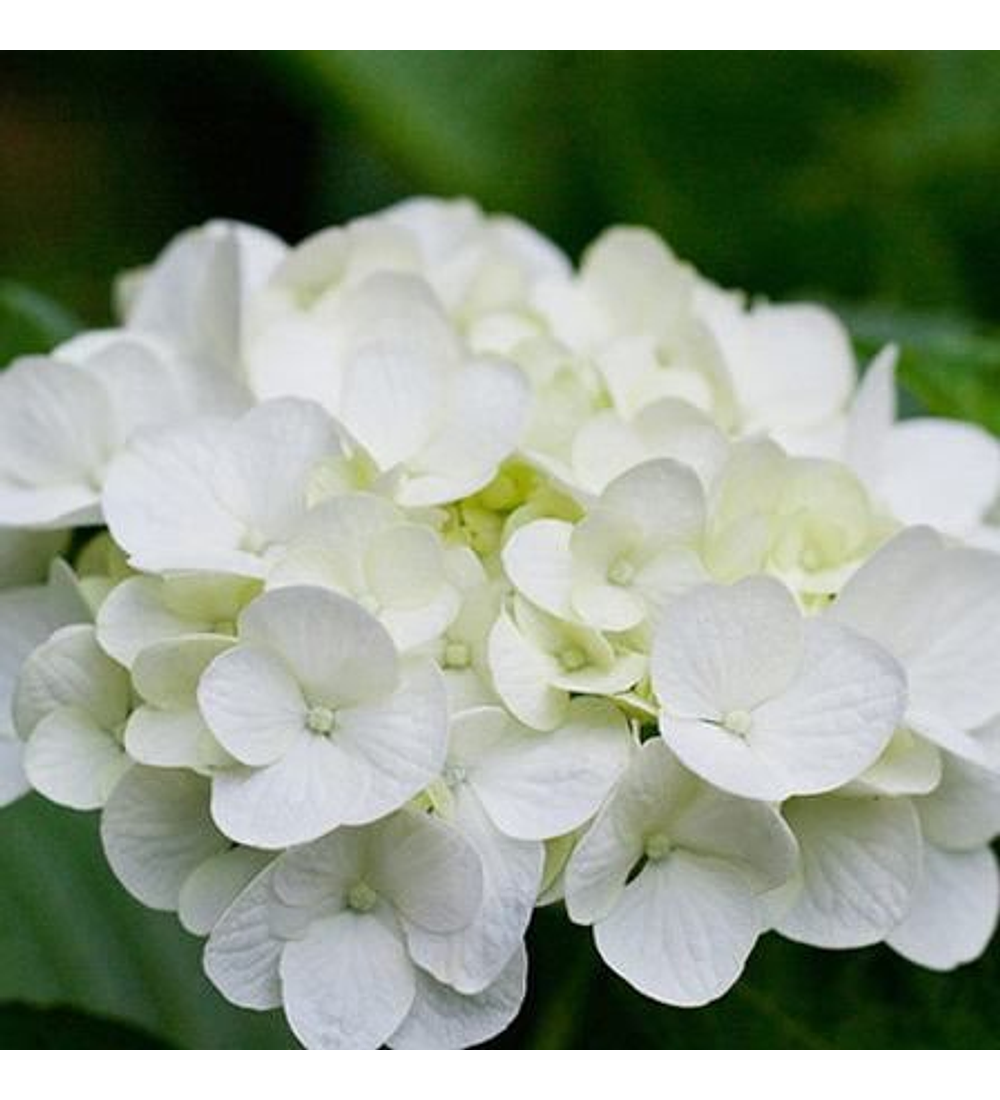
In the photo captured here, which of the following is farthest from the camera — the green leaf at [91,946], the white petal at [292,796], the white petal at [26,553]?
the green leaf at [91,946]

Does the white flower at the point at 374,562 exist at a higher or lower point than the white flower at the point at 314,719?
higher

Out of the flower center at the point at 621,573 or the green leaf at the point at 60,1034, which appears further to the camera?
the green leaf at the point at 60,1034

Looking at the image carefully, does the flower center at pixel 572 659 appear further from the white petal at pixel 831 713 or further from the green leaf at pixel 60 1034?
the green leaf at pixel 60 1034

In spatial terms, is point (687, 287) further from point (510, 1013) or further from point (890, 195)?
point (890, 195)

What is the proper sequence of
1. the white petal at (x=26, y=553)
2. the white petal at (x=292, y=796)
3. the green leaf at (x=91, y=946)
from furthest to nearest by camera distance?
1. the green leaf at (x=91, y=946)
2. the white petal at (x=26, y=553)
3. the white petal at (x=292, y=796)

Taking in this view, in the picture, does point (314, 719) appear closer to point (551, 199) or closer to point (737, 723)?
point (737, 723)

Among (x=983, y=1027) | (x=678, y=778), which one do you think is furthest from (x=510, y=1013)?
(x=983, y=1027)

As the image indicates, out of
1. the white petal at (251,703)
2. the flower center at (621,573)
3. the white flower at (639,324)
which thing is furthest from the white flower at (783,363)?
the white petal at (251,703)
